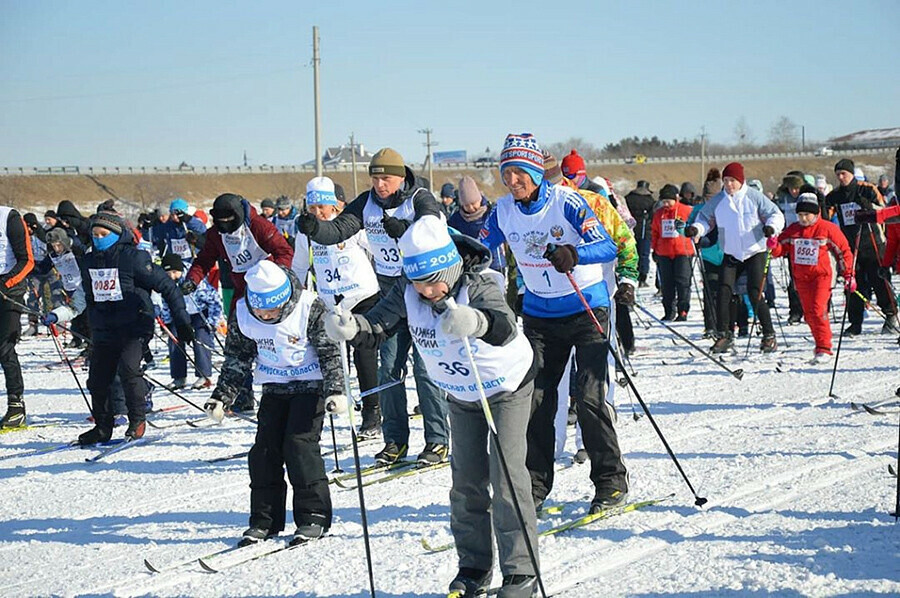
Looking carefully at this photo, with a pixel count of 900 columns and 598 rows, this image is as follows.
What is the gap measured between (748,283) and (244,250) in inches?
223

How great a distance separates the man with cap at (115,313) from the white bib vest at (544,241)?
12.2ft

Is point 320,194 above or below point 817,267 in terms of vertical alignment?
above

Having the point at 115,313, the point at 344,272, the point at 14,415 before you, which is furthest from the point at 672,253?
the point at 14,415

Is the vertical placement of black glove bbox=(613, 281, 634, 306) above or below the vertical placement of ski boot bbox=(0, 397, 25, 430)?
above

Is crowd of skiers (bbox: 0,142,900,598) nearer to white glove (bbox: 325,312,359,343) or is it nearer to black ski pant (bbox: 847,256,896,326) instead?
white glove (bbox: 325,312,359,343)

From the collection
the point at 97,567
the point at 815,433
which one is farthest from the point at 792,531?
the point at 97,567

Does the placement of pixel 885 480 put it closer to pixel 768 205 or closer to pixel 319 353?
pixel 319 353

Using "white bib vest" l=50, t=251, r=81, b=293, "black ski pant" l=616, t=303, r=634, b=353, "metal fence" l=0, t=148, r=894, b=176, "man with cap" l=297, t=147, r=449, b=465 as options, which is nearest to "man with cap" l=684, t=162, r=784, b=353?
"black ski pant" l=616, t=303, r=634, b=353

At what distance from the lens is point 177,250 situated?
14344 millimetres

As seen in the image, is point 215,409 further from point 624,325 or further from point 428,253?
point 624,325

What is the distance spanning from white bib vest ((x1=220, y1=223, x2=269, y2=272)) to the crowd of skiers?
0.02 metres

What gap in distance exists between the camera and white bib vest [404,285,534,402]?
4.04 m

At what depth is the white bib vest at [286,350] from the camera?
526 centimetres

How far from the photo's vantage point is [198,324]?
36.2ft
